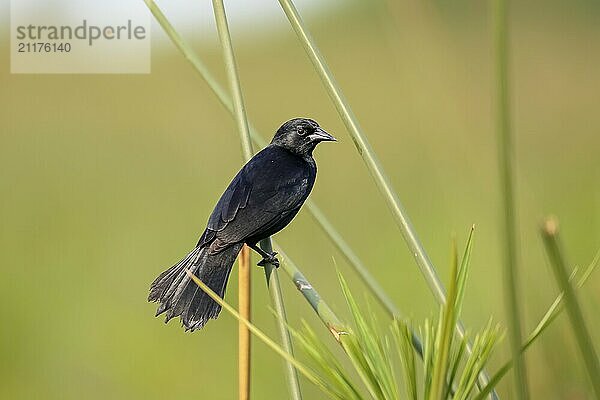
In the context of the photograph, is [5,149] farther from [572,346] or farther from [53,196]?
[572,346]

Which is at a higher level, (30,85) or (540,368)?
(30,85)

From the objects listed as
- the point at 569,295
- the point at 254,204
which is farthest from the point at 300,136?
the point at 569,295

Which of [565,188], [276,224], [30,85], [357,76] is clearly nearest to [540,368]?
[276,224]

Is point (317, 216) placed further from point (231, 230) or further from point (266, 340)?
point (266, 340)

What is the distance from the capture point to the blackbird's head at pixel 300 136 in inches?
Answer: 25.9

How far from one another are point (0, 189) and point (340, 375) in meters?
2.55

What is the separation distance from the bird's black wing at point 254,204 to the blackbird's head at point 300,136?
0.09 m

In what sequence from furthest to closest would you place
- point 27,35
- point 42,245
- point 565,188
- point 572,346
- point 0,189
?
point 0,189 → point 42,245 → point 565,188 → point 27,35 → point 572,346

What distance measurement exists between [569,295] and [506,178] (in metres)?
0.04

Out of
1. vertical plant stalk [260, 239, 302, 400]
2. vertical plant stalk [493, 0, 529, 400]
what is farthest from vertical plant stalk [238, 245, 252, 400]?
vertical plant stalk [493, 0, 529, 400]

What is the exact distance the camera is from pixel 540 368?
53 cm

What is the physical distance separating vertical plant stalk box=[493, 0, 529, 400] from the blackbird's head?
421 mm

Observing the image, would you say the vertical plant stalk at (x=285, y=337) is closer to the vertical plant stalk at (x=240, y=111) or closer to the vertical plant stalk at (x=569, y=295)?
the vertical plant stalk at (x=240, y=111)

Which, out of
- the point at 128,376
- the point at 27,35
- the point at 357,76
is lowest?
the point at 128,376
